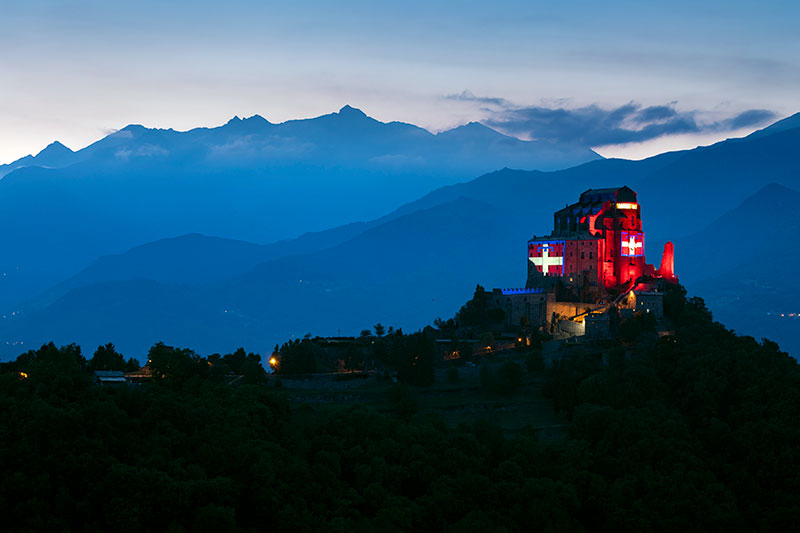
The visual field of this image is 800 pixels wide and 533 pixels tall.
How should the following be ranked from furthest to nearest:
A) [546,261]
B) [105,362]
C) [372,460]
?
[546,261]
[105,362]
[372,460]

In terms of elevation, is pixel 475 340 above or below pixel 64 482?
above

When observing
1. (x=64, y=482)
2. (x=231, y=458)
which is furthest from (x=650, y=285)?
(x=64, y=482)

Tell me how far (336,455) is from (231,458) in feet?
24.5

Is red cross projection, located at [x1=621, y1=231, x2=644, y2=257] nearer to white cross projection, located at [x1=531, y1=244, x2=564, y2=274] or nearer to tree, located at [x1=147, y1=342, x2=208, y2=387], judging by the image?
white cross projection, located at [x1=531, y1=244, x2=564, y2=274]

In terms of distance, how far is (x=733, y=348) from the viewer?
305 feet

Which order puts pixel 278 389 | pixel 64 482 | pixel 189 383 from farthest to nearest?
pixel 278 389, pixel 189 383, pixel 64 482

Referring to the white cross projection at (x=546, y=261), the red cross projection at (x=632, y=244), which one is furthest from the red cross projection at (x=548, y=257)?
the red cross projection at (x=632, y=244)

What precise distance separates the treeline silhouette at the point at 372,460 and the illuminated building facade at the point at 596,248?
26.7 metres

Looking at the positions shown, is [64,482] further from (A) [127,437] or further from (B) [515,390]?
(B) [515,390]

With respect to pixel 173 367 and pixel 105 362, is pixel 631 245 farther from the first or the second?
pixel 105 362

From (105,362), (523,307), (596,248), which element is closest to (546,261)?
(596,248)

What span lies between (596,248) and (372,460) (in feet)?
171

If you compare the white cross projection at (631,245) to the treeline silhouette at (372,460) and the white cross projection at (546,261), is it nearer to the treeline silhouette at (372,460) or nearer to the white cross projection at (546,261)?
the white cross projection at (546,261)

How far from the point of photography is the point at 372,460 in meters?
65.2
